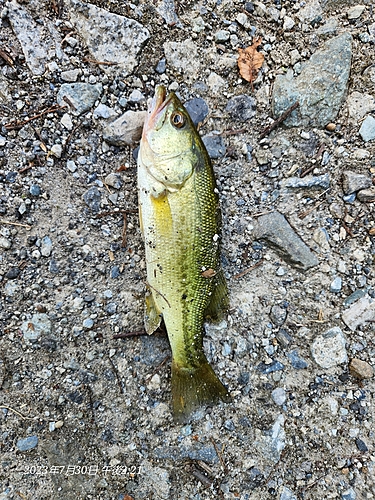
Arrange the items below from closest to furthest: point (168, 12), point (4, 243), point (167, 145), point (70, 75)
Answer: point (167, 145) → point (4, 243) → point (70, 75) → point (168, 12)

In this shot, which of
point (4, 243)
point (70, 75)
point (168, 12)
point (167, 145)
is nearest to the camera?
point (167, 145)

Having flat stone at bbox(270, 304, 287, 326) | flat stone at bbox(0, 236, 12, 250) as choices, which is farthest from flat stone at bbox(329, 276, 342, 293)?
flat stone at bbox(0, 236, 12, 250)

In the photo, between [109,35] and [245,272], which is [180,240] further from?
[109,35]

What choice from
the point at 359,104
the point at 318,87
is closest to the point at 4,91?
the point at 318,87

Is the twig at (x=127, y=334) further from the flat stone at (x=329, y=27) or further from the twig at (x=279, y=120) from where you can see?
the flat stone at (x=329, y=27)

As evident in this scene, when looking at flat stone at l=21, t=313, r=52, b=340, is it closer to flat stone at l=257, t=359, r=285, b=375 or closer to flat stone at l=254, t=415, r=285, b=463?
flat stone at l=257, t=359, r=285, b=375

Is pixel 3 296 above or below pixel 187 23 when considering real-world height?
below

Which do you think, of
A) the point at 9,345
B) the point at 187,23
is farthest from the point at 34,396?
the point at 187,23

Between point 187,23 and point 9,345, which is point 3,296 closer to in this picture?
point 9,345
